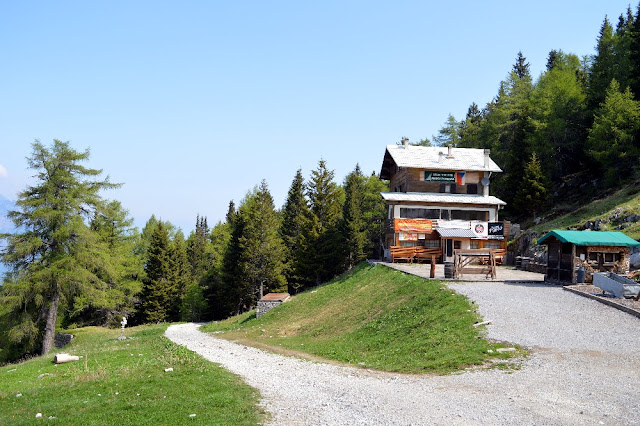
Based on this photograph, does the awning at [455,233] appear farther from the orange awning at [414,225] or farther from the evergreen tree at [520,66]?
the evergreen tree at [520,66]

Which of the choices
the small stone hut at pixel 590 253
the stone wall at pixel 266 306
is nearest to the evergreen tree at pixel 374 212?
the stone wall at pixel 266 306

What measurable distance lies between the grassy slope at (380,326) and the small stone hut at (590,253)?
7471 mm

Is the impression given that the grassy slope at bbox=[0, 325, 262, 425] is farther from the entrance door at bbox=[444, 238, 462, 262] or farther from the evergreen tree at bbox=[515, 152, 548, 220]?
the evergreen tree at bbox=[515, 152, 548, 220]

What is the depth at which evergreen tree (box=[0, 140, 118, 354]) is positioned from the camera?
33.8 metres

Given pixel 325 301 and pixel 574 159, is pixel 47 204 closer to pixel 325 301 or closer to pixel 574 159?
pixel 325 301

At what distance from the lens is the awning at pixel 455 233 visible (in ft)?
137

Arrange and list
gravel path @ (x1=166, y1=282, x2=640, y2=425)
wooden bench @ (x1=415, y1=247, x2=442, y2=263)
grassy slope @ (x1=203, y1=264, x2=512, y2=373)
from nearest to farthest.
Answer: gravel path @ (x1=166, y1=282, x2=640, y2=425)
grassy slope @ (x1=203, y1=264, x2=512, y2=373)
wooden bench @ (x1=415, y1=247, x2=442, y2=263)

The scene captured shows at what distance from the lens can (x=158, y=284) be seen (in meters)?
59.1

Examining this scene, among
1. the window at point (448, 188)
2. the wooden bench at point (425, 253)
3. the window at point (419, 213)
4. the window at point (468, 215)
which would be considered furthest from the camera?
the window at point (448, 188)

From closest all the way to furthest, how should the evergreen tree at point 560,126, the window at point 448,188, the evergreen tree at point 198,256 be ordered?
1. the window at point 448,188
2. the evergreen tree at point 560,126
3. the evergreen tree at point 198,256

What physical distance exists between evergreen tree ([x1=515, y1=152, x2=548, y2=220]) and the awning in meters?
13.7

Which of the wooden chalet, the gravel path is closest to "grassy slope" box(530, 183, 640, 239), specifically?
the wooden chalet

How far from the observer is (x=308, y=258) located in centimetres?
5306

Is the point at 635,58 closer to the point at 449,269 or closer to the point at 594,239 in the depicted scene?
the point at 594,239
